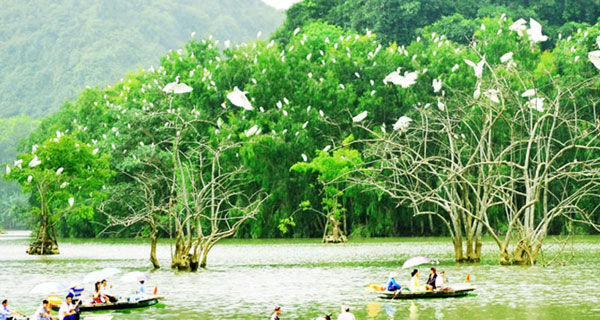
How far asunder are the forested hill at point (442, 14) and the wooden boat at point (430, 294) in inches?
1572

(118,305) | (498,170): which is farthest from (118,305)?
(498,170)

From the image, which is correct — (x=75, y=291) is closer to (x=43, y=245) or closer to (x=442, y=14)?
(x=43, y=245)

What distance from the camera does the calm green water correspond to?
17.6 metres

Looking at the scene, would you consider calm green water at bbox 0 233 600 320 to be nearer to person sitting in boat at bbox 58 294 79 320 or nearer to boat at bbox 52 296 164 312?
boat at bbox 52 296 164 312

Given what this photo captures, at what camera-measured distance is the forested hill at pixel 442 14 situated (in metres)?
59.6

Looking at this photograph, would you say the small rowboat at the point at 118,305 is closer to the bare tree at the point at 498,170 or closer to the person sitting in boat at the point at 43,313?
the person sitting in boat at the point at 43,313

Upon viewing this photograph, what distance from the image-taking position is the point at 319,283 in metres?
23.0

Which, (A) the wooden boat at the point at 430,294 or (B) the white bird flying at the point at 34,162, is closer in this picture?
(A) the wooden boat at the point at 430,294

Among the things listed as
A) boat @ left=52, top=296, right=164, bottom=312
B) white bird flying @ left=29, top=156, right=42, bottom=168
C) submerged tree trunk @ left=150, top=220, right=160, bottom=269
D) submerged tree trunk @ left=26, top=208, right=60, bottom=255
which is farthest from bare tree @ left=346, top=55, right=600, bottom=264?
submerged tree trunk @ left=26, top=208, right=60, bottom=255

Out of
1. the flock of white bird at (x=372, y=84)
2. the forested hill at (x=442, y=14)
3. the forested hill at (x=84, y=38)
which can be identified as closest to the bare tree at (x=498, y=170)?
the flock of white bird at (x=372, y=84)

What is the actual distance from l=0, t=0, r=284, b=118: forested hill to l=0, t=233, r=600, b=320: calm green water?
3311 inches

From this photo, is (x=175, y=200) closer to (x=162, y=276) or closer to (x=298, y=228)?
(x=162, y=276)

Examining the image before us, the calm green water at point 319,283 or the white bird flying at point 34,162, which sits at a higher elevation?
the white bird flying at point 34,162

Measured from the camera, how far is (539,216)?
40.7 metres
